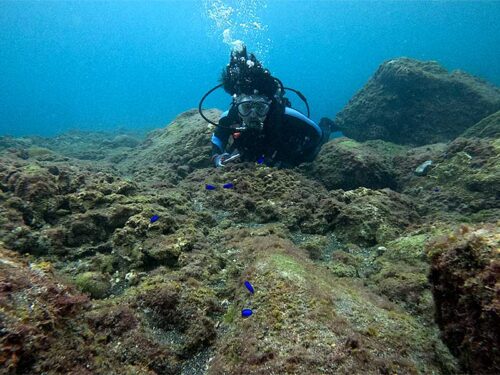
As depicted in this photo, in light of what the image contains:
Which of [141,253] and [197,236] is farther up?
[197,236]

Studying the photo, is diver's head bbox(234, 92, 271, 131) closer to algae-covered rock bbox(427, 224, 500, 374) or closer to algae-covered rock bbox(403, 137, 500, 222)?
algae-covered rock bbox(403, 137, 500, 222)

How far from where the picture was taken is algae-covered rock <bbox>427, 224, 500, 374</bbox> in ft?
6.67

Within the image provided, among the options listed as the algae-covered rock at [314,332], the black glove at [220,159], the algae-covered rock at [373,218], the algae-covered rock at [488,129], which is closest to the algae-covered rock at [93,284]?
the algae-covered rock at [314,332]

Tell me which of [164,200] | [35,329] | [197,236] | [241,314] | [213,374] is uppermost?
[164,200]

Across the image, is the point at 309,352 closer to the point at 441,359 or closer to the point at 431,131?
the point at 441,359

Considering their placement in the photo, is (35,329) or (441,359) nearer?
(35,329)

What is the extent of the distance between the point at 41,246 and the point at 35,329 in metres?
2.41

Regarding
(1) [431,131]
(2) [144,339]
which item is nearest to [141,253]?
(2) [144,339]

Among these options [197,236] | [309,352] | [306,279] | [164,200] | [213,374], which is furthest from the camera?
[164,200]

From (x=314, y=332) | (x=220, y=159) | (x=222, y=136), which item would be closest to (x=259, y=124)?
(x=220, y=159)

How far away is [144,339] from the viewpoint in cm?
277

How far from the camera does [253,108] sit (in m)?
7.59

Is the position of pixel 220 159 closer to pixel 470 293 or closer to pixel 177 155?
pixel 177 155

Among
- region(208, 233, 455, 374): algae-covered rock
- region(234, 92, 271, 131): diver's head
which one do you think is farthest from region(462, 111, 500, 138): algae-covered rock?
region(208, 233, 455, 374): algae-covered rock
